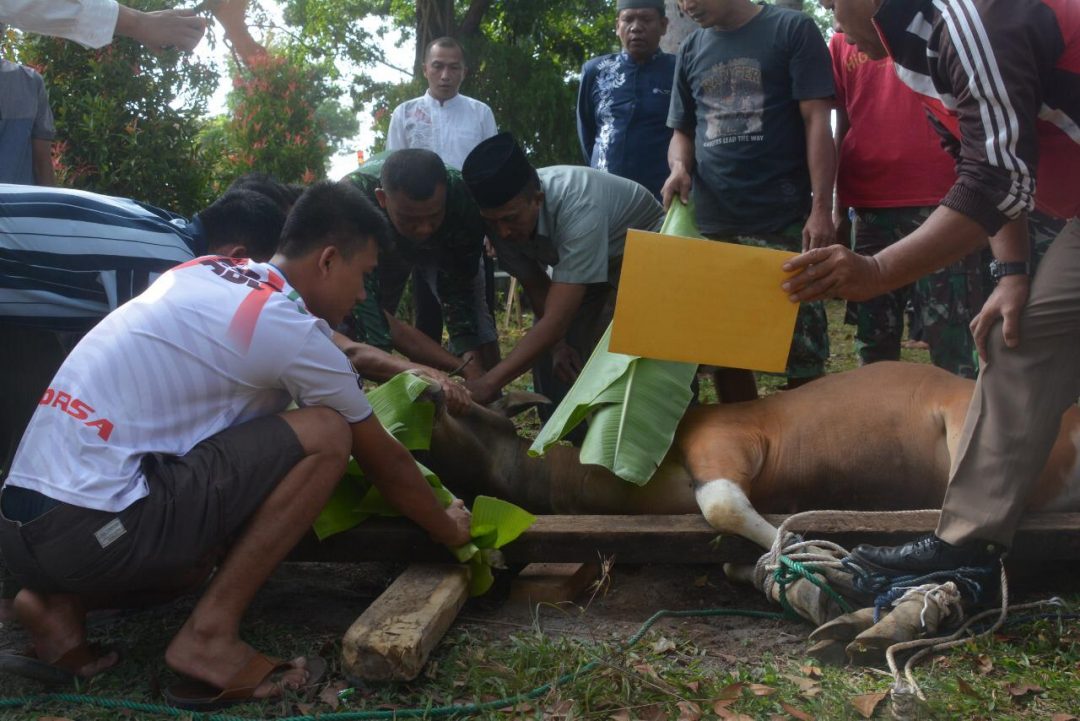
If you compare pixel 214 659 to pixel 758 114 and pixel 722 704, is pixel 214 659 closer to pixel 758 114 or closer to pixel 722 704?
pixel 722 704

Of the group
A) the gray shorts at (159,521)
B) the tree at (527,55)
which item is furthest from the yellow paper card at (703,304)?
the tree at (527,55)

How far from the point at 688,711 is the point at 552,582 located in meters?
0.94

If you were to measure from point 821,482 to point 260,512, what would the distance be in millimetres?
1933

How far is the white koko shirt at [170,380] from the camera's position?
261cm

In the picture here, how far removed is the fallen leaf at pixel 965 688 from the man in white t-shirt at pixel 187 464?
5.25 ft

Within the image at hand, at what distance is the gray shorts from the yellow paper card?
3.62 ft

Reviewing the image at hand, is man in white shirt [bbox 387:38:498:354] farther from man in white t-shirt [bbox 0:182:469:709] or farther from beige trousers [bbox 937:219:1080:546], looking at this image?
beige trousers [bbox 937:219:1080:546]

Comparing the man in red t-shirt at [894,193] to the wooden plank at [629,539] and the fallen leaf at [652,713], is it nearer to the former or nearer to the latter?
the wooden plank at [629,539]

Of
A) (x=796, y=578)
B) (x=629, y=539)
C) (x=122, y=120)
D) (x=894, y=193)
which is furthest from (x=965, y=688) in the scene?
(x=122, y=120)

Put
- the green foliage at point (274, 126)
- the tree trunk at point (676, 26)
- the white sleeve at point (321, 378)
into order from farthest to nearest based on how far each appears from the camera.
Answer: the green foliage at point (274, 126)
the tree trunk at point (676, 26)
the white sleeve at point (321, 378)

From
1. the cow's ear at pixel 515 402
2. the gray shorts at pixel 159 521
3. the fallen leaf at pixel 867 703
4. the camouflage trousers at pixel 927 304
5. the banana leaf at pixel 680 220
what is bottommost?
the fallen leaf at pixel 867 703

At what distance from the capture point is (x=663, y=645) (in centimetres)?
288

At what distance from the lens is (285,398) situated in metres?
2.97

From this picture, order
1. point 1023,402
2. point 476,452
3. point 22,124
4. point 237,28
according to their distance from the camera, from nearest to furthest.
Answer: point 1023,402
point 476,452
point 22,124
point 237,28
